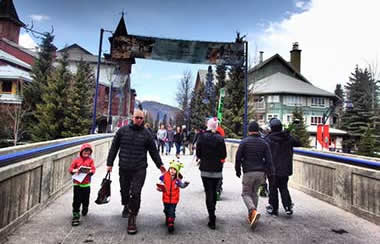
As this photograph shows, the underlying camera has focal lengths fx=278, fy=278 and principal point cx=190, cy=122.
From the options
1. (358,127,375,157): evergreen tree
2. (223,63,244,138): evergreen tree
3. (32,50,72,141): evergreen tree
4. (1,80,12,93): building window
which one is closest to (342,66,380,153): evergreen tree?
(358,127,375,157): evergreen tree

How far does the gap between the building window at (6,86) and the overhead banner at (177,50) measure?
83.8 feet

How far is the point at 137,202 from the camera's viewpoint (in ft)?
14.1

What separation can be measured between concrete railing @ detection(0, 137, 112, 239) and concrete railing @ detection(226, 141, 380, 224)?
234 inches

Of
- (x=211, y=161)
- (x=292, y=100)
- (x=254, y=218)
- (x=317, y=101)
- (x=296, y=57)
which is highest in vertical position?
(x=296, y=57)

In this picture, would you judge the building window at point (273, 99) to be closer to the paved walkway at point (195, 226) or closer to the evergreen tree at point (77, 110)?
the evergreen tree at point (77, 110)

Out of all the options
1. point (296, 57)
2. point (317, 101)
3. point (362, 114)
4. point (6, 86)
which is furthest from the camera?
point (296, 57)

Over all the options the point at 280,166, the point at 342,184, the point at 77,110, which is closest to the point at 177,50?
the point at 280,166

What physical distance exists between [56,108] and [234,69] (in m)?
18.0

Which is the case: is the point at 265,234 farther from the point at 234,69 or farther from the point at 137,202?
the point at 234,69

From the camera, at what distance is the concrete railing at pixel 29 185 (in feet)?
12.6

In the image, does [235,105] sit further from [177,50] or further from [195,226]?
[195,226]

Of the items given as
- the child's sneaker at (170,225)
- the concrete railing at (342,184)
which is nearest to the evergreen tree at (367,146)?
the concrete railing at (342,184)

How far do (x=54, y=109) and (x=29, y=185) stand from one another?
24.6 m

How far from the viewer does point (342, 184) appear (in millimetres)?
5898
